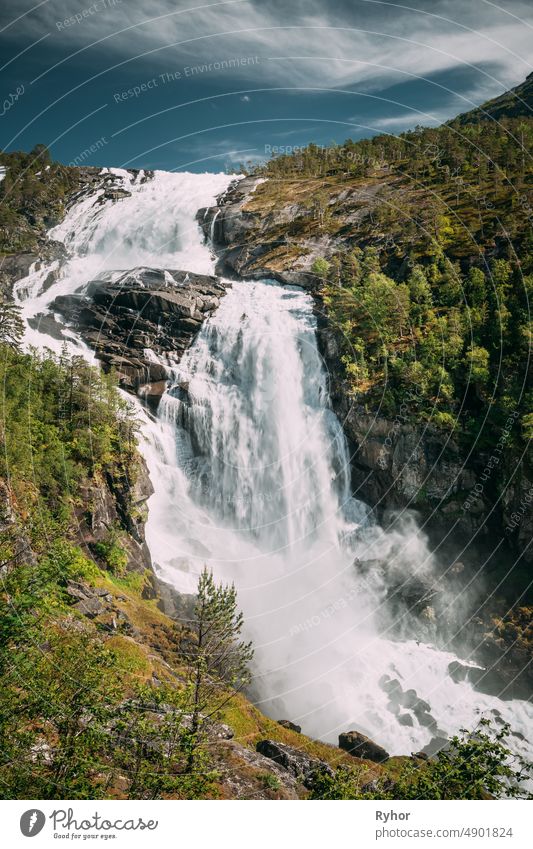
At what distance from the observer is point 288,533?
132 feet

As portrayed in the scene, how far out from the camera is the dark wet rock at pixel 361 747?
2608 cm

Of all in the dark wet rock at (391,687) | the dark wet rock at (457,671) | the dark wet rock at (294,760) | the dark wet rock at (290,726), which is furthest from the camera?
the dark wet rock at (457,671)

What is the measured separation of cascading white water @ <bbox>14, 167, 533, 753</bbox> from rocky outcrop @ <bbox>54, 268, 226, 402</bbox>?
1.99 metres

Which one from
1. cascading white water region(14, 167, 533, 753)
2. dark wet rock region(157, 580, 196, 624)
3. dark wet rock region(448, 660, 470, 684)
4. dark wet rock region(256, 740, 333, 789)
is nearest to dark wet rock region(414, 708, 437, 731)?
cascading white water region(14, 167, 533, 753)

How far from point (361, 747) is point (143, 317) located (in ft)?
136

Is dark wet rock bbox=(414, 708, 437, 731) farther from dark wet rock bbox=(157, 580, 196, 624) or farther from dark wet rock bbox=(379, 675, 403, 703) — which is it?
dark wet rock bbox=(157, 580, 196, 624)

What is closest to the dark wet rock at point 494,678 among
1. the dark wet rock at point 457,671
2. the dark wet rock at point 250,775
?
the dark wet rock at point 457,671

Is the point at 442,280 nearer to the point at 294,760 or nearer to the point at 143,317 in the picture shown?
the point at 143,317

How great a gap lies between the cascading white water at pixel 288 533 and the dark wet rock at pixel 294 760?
245 inches

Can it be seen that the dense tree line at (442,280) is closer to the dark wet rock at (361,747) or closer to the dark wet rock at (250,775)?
the dark wet rock at (361,747)

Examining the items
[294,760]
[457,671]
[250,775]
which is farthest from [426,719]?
[250,775]

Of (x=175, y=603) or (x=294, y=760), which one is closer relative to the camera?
(x=294, y=760)

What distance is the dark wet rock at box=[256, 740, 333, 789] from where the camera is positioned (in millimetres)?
20891
